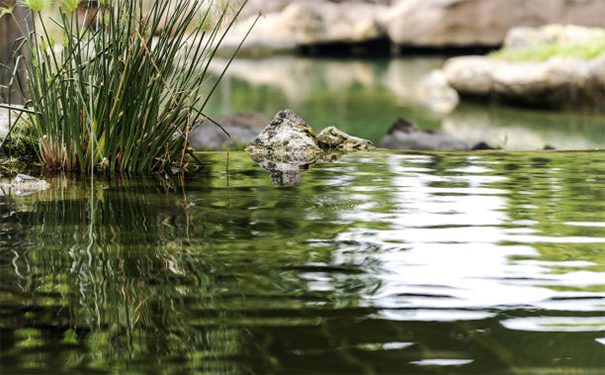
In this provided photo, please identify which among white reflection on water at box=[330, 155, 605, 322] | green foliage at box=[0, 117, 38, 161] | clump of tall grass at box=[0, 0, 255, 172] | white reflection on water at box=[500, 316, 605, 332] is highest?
clump of tall grass at box=[0, 0, 255, 172]

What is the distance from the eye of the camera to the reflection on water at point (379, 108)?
22.4 ft

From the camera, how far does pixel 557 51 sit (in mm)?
9523

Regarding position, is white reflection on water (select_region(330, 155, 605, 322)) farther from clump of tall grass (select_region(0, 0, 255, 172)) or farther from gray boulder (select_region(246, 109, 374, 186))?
gray boulder (select_region(246, 109, 374, 186))

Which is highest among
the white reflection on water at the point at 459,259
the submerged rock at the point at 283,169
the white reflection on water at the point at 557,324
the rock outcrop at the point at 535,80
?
the rock outcrop at the point at 535,80

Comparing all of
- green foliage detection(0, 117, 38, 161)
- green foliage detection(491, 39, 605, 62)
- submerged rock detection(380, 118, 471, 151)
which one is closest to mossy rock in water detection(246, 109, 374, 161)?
green foliage detection(0, 117, 38, 161)

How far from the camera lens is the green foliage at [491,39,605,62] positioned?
910 cm

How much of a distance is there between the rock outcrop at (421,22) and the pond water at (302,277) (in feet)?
43.4

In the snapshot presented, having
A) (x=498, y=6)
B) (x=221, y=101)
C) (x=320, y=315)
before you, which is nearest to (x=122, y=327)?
(x=320, y=315)

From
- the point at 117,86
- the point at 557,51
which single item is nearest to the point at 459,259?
the point at 117,86

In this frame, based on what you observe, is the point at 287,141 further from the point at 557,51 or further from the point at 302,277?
the point at 557,51

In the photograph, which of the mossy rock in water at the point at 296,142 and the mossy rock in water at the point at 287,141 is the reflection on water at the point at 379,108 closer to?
the mossy rock in water at the point at 296,142

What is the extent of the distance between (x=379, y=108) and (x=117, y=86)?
6.20m

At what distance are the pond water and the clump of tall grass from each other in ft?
0.47


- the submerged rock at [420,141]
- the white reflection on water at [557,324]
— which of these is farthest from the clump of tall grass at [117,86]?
the submerged rock at [420,141]
